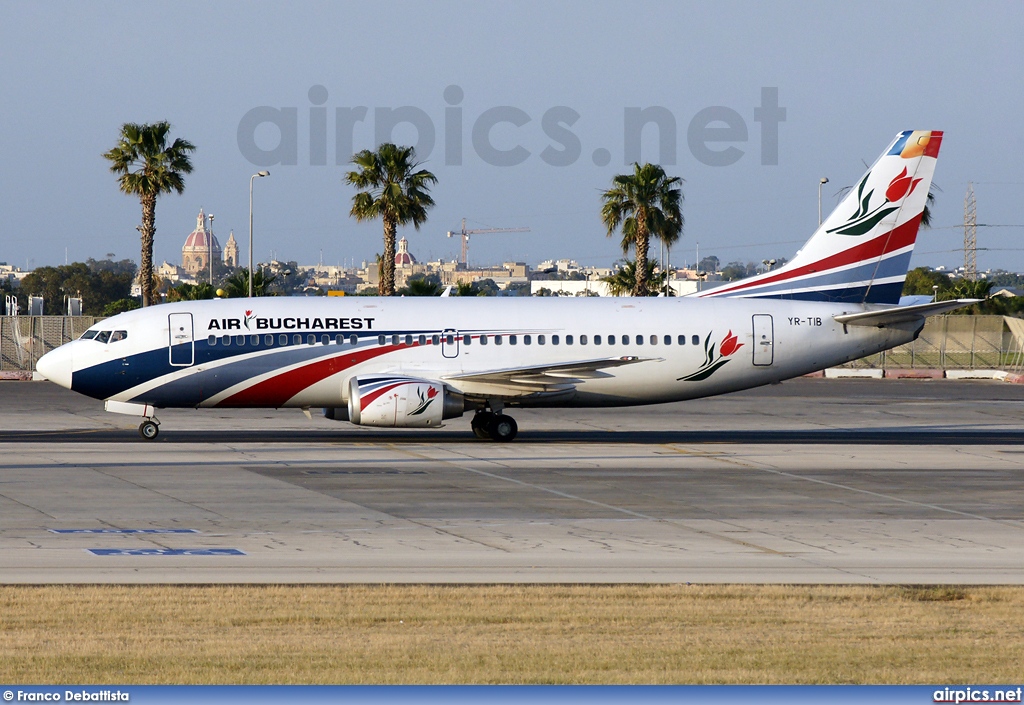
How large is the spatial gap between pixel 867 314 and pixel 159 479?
19.2 m

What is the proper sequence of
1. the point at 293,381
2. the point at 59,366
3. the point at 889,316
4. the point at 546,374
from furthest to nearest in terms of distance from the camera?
the point at 889,316 < the point at 546,374 < the point at 293,381 < the point at 59,366

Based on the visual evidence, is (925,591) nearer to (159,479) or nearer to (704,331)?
(159,479)

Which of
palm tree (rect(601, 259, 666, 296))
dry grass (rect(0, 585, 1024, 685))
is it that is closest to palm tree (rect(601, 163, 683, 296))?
palm tree (rect(601, 259, 666, 296))

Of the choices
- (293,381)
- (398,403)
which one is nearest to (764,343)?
(398,403)

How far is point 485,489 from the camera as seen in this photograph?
79.6 feet

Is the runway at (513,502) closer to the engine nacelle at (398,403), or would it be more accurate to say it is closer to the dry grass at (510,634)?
the engine nacelle at (398,403)

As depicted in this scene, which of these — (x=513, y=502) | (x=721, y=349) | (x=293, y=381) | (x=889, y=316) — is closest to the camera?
(x=513, y=502)

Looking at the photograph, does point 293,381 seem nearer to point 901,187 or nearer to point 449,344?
point 449,344

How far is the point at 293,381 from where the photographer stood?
107ft

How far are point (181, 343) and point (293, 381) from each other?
3.10 metres

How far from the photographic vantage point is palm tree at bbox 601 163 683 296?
77688 mm

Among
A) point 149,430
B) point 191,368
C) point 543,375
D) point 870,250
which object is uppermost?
point 870,250

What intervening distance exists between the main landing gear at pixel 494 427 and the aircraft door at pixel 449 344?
1907 millimetres

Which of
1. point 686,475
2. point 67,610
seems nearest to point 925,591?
point 67,610
